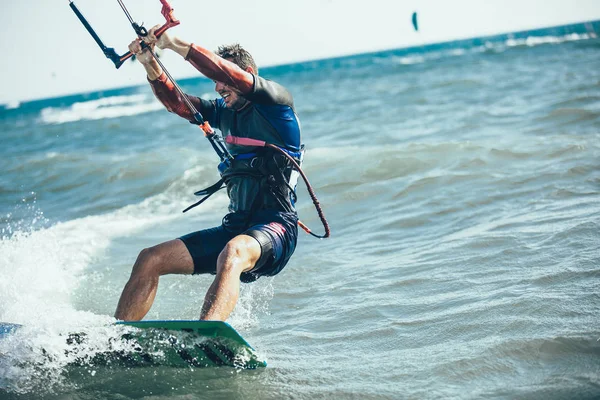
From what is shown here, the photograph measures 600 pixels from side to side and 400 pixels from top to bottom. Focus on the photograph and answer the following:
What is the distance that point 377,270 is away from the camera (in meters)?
6.55

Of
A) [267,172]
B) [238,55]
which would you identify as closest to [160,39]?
[238,55]

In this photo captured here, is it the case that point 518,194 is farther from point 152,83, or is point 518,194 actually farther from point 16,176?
point 16,176

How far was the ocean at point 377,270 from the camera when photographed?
420 centimetres

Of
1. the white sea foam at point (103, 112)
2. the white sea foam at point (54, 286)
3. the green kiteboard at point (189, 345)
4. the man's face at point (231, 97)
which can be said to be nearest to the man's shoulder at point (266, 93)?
the man's face at point (231, 97)

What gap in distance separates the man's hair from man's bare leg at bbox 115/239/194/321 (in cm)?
133

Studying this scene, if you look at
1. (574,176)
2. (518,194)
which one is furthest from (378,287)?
(574,176)

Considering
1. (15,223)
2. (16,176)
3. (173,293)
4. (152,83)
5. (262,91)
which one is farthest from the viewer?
(16,176)

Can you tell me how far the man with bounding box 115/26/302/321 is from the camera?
174 inches

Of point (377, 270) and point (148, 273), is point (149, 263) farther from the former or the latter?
point (377, 270)

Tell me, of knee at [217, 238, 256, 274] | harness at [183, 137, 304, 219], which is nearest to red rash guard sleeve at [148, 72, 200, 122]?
harness at [183, 137, 304, 219]

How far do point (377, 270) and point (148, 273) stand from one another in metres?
2.64

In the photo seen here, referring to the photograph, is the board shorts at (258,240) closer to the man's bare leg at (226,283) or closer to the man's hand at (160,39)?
the man's bare leg at (226,283)

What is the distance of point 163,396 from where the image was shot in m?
4.11

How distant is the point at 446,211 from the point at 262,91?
444cm
